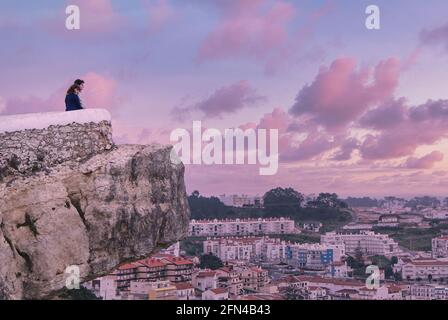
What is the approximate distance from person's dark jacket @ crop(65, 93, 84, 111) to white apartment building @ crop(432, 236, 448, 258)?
167 ft

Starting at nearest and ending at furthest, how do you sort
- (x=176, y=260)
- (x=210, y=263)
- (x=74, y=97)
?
(x=74, y=97), (x=176, y=260), (x=210, y=263)

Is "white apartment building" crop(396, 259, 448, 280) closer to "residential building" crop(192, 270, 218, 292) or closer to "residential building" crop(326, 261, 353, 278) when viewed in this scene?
"residential building" crop(326, 261, 353, 278)

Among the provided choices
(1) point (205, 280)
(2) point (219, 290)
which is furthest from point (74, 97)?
(1) point (205, 280)

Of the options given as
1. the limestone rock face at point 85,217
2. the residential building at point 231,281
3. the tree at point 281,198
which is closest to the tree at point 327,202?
the tree at point 281,198

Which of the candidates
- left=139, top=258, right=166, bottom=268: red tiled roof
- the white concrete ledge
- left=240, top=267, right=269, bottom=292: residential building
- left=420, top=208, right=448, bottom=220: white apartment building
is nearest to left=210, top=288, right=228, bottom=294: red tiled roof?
left=240, top=267, right=269, bottom=292: residential building

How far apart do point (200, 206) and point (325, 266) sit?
1103 centimetres

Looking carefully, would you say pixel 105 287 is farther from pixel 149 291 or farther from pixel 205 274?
pixel 205 274

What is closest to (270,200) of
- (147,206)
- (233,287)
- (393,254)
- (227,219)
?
(227,219)

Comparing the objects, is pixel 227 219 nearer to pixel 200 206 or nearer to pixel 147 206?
pixel 200 206

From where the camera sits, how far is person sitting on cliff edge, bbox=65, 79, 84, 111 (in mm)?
8695

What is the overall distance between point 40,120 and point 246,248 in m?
48.8

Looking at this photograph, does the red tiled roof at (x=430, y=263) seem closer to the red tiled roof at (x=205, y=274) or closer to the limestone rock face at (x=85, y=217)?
the red tiled roof at (x=205, y=274)

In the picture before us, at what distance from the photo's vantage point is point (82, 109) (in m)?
8.70

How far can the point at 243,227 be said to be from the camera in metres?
63.4
